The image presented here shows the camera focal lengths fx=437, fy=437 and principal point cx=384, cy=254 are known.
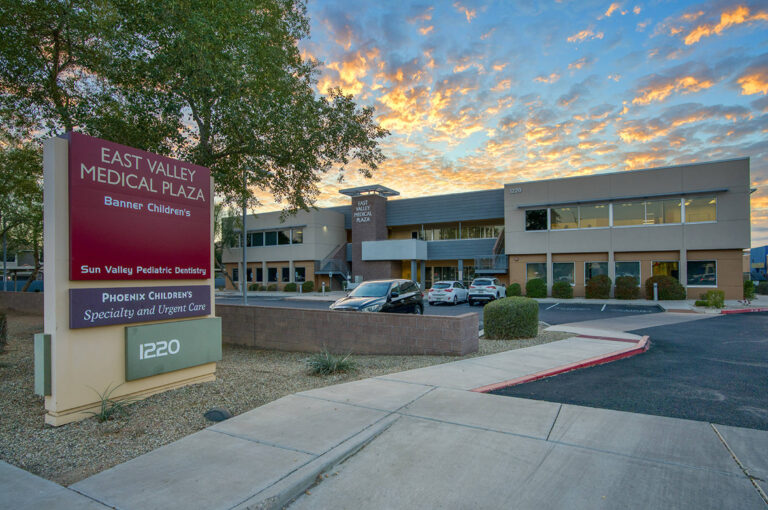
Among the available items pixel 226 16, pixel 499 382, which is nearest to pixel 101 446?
pixel 499 382

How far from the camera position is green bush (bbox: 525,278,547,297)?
30.6m

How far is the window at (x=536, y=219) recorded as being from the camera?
3228 centimetres

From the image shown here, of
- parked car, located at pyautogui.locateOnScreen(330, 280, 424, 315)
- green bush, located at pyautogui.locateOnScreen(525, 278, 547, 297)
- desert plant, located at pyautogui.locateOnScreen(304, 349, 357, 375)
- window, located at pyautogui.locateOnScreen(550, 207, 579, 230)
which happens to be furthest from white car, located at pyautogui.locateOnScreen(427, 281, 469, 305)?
desert plant, located at pyautogui.locateOnScreen(304, 349, 357, 375)

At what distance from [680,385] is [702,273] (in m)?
26.2

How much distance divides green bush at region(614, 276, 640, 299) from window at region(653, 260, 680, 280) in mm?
1736

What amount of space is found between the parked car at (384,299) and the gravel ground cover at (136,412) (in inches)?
115

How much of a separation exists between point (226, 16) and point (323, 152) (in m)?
3.99

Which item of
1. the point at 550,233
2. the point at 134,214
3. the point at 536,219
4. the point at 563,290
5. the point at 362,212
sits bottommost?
the point at 563,290

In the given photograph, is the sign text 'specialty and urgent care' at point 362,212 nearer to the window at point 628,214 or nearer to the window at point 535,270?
the window at point 535,270

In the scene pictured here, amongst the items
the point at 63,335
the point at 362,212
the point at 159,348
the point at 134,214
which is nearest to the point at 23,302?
the point at 159,348

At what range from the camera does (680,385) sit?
709cm

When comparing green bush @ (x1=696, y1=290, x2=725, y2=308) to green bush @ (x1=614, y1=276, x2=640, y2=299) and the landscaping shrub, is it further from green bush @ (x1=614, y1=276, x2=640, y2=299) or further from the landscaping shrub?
the landscaping shrub

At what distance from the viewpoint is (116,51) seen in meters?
9.74

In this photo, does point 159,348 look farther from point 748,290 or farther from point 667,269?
point 748,290
